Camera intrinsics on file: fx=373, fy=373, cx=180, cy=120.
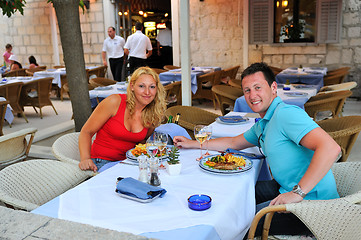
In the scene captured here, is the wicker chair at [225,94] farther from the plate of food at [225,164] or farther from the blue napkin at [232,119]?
the plate of food at [225,164]

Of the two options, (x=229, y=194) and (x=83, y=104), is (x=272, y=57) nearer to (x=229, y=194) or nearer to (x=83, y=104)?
(x=83, y=104)

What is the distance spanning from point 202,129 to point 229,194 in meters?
0.65

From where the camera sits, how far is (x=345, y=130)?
2.88 meters

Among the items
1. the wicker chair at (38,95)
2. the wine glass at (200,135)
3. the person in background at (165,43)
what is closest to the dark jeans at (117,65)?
the person in background at (165,43)

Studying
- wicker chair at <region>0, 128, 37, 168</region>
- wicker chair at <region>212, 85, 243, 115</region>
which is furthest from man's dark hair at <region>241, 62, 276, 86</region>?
wicker chair at <region>212, 85, 243, 115</region>

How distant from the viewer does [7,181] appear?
6.73 ft

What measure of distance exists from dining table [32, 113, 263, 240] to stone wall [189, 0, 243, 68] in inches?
320

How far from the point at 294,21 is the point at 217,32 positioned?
1.99m

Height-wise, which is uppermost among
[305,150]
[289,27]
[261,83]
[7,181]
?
[289,27]

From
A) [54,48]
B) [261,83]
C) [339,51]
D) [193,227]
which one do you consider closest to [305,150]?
[261,83]

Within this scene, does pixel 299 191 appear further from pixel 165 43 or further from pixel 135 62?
pixel 165 43

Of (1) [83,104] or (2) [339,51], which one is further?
(2) [339,51]

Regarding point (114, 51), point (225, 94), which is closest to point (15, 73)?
point (114, 51)

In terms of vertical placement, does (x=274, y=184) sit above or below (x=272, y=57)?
below
